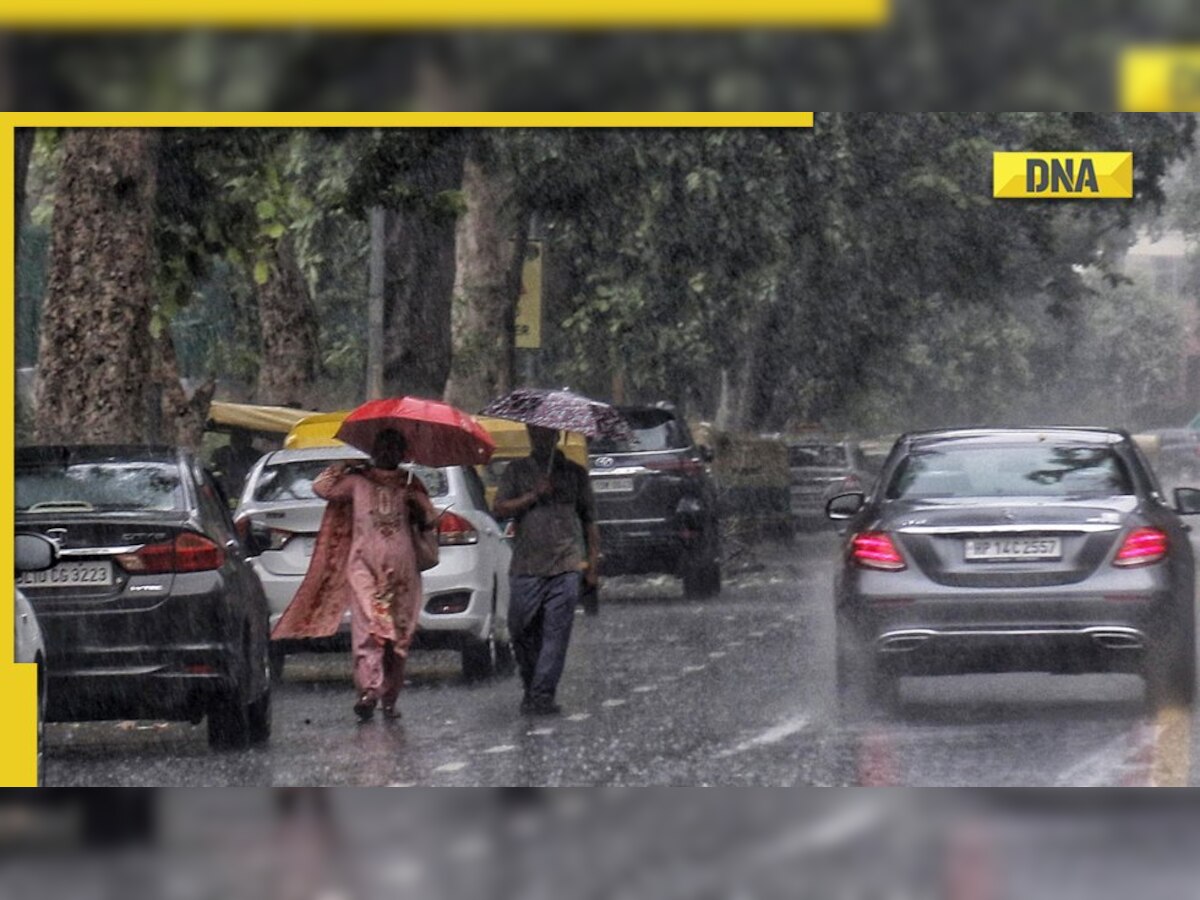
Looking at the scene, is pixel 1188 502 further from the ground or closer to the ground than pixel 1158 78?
closer to the ground

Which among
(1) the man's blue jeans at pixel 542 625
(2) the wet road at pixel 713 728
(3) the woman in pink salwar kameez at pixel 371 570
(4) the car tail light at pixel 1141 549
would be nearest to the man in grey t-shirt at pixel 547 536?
(1) the man's blue jeans at pixel 542 625

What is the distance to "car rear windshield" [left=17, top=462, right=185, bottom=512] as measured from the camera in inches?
471

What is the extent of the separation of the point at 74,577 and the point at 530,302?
7.98 feet

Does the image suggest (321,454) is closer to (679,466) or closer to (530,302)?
(530,302)

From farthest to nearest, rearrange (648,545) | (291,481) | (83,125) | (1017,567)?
(648,545) → (291,481) → (1017,567) → (83,125)

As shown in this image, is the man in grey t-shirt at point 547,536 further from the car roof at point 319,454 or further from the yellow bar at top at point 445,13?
the yellow bar at top at point 445,13

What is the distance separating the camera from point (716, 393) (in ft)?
41.5

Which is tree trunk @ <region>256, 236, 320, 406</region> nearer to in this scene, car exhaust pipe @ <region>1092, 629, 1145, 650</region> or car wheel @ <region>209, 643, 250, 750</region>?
car wheel @ <region>209, 643, 250, 750</region>

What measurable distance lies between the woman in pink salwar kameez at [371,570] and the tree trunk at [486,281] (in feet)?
1.56

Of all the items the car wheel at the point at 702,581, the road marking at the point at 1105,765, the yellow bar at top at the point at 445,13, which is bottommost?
the road marking at the point at 1105,765

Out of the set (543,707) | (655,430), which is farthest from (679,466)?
(543,707)

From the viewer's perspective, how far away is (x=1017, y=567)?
12203 mm

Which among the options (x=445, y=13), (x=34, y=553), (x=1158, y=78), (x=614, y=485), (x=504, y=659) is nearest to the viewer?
(x=445, y=13)

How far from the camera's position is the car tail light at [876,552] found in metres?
12.4
